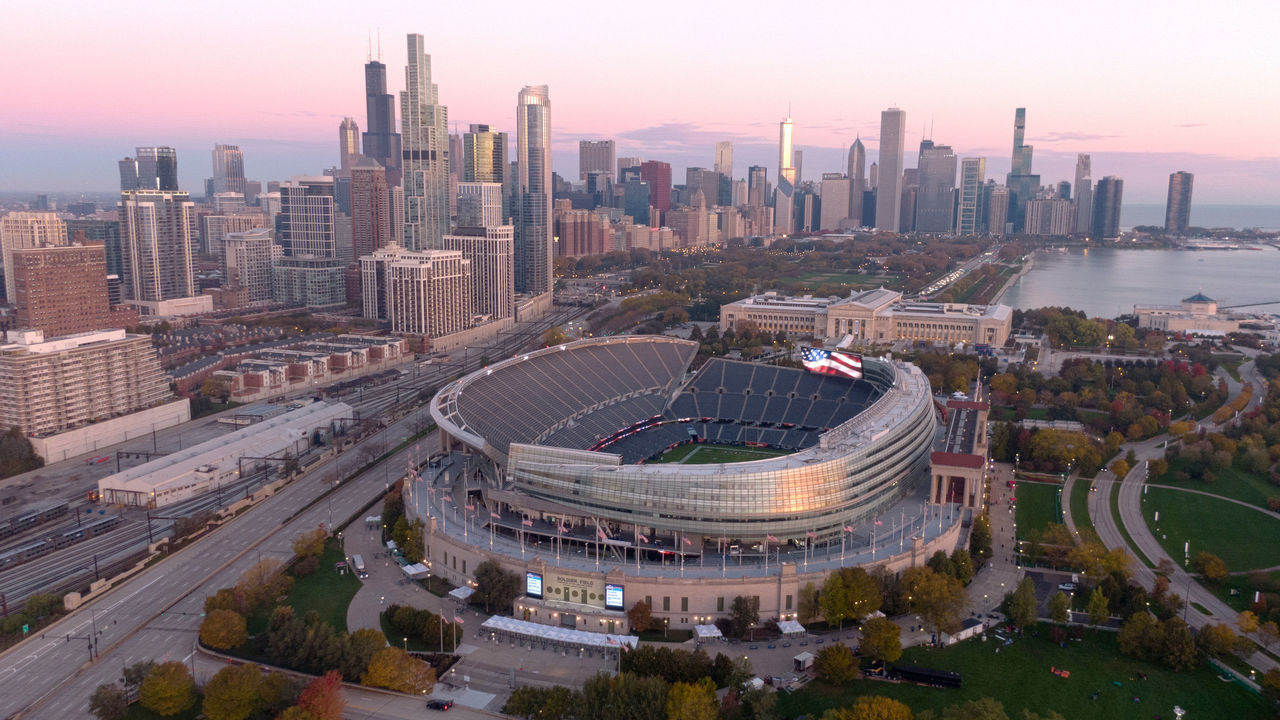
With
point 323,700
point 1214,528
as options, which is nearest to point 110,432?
point 323,700

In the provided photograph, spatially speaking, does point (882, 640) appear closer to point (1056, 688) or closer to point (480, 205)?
point (1056, 688)

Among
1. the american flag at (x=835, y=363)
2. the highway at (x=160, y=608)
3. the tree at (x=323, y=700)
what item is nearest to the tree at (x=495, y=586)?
the tree at (x=323, y=700)

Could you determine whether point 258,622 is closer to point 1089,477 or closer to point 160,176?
point 1089,477

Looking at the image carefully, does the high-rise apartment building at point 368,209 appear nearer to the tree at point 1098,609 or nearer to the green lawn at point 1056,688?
the green lawn at point 1056,688

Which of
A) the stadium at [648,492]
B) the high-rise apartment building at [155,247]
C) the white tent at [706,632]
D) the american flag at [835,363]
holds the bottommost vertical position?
the white tent at [706,632]

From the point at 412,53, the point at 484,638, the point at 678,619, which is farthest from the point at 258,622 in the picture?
the point at 412,53
